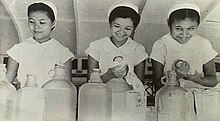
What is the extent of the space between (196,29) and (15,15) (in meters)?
0.39

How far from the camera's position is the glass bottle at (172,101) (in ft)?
2.84

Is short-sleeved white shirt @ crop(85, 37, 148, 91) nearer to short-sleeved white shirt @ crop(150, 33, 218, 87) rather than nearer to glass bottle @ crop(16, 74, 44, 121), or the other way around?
short-sleeved white shirt @ crop(150, 33, 218, 87)

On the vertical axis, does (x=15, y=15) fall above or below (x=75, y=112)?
above

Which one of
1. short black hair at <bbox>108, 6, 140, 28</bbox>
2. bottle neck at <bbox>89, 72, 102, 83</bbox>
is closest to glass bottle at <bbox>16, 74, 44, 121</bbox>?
bottle neck at <bbox>89, 72, 102, 83</bbox>

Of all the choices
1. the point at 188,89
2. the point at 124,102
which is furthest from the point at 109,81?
the point at 188,89

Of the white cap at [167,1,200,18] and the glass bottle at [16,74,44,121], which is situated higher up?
the white cap at [167,1,200,18]

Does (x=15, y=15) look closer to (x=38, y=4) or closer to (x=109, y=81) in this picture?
(x=38, y=4)

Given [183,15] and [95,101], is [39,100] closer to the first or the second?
[95,101]

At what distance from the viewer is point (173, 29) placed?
3.00 feet

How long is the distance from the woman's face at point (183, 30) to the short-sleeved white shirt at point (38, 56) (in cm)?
23

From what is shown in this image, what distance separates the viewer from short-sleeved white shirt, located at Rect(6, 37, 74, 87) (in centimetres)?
89

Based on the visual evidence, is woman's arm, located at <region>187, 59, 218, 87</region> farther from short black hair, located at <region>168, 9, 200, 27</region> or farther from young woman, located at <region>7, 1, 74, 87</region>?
young woman, located at <region>7, 1, 74, 87</region>

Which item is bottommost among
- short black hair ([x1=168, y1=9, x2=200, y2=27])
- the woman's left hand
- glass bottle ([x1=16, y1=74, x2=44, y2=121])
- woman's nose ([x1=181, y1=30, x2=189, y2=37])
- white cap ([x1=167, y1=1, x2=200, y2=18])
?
glass bottle ([x1=16, y1=74, x2=44, y2=121])

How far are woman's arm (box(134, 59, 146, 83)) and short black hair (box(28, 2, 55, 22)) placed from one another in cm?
21
